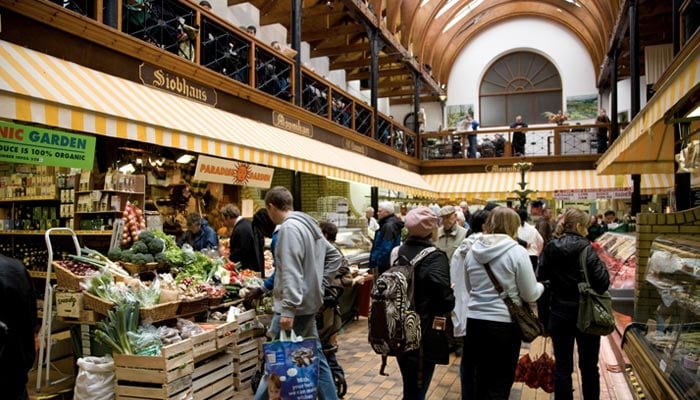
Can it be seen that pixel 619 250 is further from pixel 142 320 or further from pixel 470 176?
pixel 470 176

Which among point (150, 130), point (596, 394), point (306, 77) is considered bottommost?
point (596, 394)

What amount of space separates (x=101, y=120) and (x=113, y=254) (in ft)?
3.91

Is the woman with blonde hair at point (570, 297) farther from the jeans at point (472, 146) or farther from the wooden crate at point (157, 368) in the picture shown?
the jeans at point (472, 146)

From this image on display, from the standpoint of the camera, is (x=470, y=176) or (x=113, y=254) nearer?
(x=113, y=254)

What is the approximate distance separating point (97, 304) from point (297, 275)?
1.76 metres

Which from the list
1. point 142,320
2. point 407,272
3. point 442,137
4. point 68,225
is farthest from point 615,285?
point 442,137

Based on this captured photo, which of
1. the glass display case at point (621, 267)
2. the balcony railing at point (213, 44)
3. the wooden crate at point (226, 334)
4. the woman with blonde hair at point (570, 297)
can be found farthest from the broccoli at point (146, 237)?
the glass display case at point (621, 267)

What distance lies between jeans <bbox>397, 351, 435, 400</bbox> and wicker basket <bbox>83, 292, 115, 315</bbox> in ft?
7.34

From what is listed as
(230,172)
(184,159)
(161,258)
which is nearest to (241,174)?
(230,172)

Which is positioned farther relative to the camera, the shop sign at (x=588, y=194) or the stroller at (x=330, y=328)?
the shop sign at (x=588, y=194)

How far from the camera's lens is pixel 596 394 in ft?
11.8

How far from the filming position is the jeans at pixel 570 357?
3561 millimetres

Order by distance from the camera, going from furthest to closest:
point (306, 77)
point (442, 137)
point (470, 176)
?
1. point (442, 137)
2. point (470, 176)
3. point (306, 77)

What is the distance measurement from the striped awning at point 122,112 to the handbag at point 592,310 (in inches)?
155
